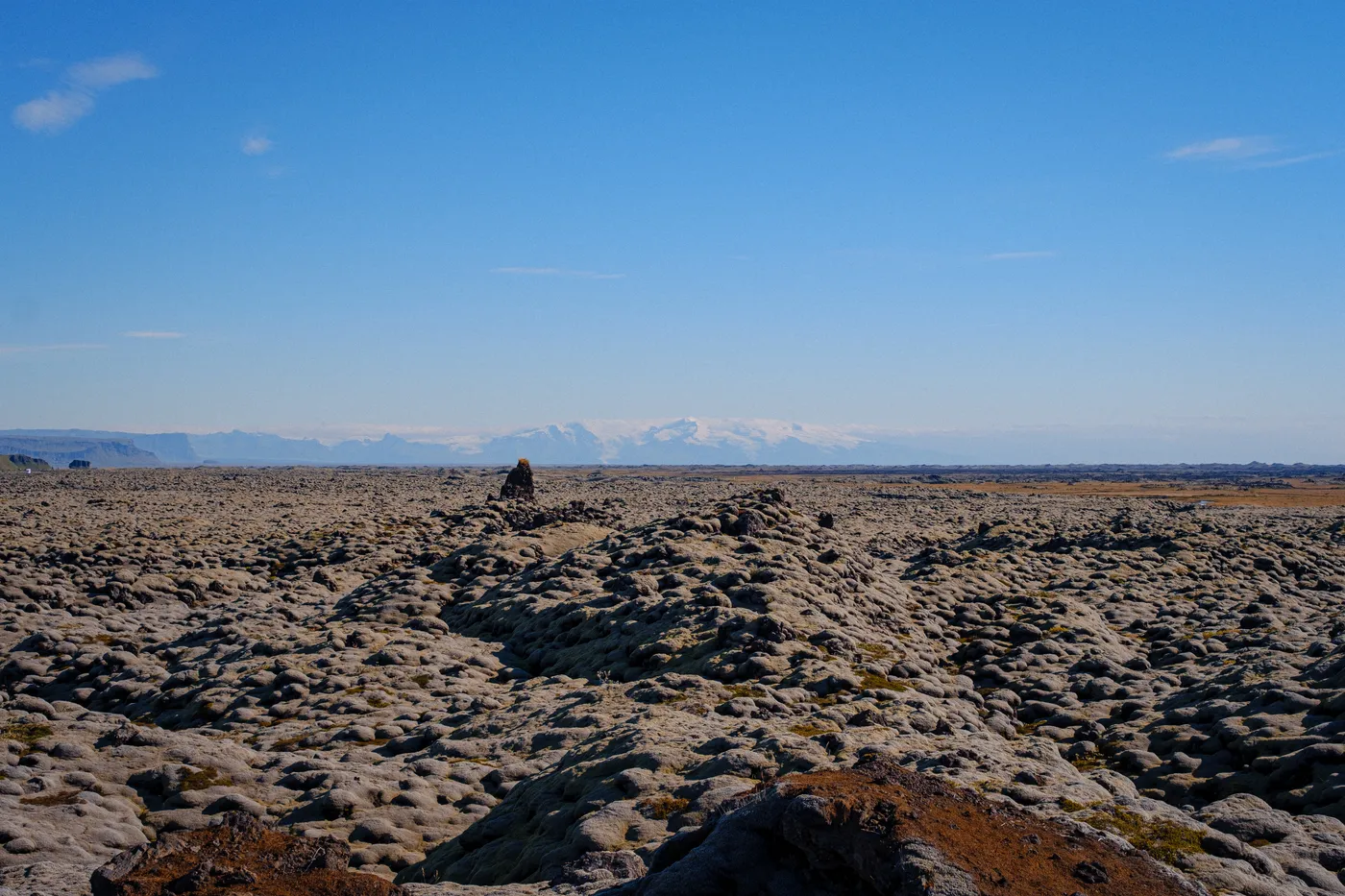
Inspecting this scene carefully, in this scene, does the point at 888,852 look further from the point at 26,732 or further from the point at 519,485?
the point at 519,485

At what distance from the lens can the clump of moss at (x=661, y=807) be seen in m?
12.8

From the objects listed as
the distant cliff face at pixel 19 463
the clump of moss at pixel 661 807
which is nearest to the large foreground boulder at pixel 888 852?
the clump of moss at pixel 661 807

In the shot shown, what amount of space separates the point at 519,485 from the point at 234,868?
51.2 meters

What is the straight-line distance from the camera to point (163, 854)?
9805 mm

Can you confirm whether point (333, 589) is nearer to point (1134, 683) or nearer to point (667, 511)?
point (1134, 683)

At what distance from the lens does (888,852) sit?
8336 millimetres

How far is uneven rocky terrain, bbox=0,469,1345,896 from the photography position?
981cm

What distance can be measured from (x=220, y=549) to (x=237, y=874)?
38898 millimetres

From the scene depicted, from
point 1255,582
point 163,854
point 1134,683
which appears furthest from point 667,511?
point 163,854

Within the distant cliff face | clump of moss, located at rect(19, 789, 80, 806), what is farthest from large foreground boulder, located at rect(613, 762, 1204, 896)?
the distant cliff face

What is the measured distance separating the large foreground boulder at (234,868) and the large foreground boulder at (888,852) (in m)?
3.05

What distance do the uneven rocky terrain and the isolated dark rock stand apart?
16.3 m

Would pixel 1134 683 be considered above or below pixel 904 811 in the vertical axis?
below

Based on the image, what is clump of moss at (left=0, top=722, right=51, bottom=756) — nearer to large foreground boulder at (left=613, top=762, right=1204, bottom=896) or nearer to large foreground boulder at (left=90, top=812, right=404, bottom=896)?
large foreground boulder at (left=90, top=812, right=404, bottom=896)
